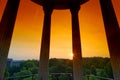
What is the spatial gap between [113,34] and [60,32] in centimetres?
456

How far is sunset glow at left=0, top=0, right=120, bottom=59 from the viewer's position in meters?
9.11

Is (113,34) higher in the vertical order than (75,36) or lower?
lower

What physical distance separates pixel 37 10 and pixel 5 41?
3.99 metres

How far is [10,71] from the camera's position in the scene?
932cm

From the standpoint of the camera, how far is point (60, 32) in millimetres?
9711

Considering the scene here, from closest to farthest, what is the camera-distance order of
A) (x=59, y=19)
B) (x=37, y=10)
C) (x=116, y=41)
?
(x=116, y=41) → (x=37, y=10) → (x=59, y=19)

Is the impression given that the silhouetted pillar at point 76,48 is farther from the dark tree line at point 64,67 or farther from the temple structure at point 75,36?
the dark tree line at point 64,67

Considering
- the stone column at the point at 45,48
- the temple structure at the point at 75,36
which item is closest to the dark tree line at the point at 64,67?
the temple structure at the point at 75,36

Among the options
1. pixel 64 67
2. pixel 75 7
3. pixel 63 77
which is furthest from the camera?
pixel 64 67

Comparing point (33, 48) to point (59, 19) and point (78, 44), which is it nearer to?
point (59, 19)

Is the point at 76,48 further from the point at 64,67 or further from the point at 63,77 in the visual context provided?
the point at 64,67

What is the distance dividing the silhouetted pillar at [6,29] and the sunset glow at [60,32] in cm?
288

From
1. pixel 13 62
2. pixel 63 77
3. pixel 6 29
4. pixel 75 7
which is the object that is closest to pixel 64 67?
pixel 63 77

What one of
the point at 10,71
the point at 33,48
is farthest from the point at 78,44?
the point at 10,71
